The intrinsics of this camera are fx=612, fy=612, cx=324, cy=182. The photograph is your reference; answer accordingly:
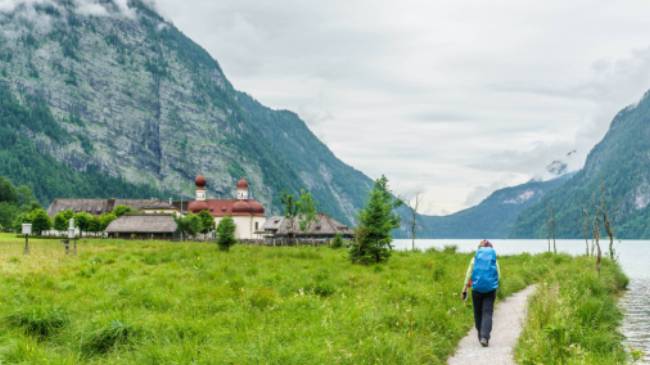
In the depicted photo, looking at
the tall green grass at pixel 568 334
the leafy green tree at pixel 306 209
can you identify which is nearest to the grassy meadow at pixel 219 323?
the tall green grass at pixel 568 334

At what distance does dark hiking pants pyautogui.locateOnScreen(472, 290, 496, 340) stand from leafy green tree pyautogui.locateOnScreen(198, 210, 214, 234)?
128 metres

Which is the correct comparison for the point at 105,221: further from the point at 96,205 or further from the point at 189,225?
the point at 96,205

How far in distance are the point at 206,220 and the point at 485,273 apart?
131746mm

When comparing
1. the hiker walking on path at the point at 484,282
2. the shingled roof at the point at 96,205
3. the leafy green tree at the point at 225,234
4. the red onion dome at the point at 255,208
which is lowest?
the hiker walking on path at the point at 484,282

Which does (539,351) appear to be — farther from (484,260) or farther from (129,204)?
(129,204)

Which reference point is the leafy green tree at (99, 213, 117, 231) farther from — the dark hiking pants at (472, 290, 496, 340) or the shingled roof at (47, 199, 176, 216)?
the dark hiking pants at (472, 290, 496, 340)

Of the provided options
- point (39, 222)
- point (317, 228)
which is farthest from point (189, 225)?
point (317, 228)

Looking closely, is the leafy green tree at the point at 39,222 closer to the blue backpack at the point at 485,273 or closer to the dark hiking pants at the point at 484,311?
the dark hiking pants at the point at 484,311

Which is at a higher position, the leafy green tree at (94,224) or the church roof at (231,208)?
the church roof at (231,208)

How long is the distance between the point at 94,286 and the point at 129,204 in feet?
541

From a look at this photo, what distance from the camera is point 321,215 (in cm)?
11906

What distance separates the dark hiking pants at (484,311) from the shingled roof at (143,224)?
110m

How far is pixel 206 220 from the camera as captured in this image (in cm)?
14188

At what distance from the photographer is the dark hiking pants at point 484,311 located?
13648mm
